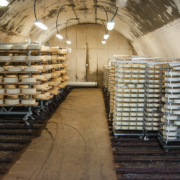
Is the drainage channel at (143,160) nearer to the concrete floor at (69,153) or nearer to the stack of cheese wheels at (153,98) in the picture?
the concrete floor at (69,153)

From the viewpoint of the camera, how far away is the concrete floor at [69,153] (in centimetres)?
475

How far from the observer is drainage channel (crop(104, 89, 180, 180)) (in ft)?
15.9

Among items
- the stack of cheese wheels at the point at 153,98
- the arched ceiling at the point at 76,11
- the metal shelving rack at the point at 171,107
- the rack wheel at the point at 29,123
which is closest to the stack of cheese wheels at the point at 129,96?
the stack of cheese wheels at the point at 153,98

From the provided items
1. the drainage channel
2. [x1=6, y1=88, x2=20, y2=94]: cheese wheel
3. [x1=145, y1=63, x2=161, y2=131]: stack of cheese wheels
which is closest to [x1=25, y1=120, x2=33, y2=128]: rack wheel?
[x1=6, y1=88, x2=20, y2=94]: cheese wheel

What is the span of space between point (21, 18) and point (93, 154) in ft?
25.6

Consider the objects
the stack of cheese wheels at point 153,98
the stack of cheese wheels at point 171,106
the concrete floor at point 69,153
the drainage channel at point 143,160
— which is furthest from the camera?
the stack of cheese wheels at point 153,98

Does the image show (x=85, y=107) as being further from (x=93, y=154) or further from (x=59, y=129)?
(x=93, y=154)

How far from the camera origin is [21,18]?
10.9 m

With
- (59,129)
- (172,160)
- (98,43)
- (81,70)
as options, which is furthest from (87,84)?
(172,160)

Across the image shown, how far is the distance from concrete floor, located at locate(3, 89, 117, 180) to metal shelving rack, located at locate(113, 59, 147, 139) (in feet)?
2.52

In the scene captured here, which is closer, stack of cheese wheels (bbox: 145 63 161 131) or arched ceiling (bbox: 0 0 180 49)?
stack of cheese wheels (bbox: 145 63 161 131)

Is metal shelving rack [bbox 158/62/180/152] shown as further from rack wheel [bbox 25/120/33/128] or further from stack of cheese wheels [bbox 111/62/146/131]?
rack wheel [bbox 25/120/33/128]

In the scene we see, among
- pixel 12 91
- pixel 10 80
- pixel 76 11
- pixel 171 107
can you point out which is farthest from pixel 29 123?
pixel 76 11

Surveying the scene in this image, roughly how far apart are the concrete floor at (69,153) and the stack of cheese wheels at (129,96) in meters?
0.84
